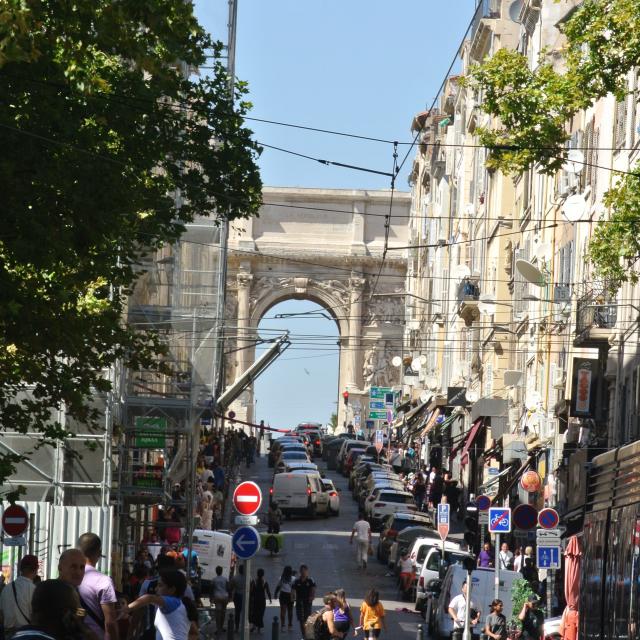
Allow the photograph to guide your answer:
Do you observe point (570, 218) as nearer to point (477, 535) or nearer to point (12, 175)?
point (477, 535)

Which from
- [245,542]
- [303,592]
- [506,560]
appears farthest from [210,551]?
[245,542]

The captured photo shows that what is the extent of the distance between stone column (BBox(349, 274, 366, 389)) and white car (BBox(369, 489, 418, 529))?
54.3 meters

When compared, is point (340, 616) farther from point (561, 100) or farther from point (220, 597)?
point (561, 100)

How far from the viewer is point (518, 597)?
24.5 meters

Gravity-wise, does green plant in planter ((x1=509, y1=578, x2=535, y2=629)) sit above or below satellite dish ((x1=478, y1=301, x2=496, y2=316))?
below

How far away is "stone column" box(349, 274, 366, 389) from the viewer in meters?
101

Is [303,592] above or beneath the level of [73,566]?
beneath

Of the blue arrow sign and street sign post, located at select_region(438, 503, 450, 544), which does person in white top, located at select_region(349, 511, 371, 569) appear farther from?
the blue arrow sign

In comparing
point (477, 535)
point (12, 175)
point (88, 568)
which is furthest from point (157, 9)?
point (477, 535)

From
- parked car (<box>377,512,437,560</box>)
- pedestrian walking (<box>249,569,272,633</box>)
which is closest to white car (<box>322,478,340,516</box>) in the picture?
parked car (<box>377,512,437,560</box>)

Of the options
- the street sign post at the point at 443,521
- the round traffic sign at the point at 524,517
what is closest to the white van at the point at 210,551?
the street sign post at the point at 443,521

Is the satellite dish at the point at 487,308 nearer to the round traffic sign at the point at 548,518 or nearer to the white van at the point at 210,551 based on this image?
the white van at the point at 210,551

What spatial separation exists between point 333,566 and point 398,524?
91.5 inches

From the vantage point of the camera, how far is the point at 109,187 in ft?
52.9
